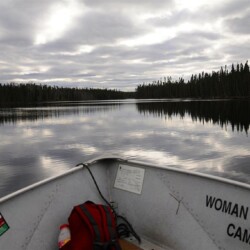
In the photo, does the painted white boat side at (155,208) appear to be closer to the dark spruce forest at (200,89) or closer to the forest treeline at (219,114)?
the forest treeline at (219,114)

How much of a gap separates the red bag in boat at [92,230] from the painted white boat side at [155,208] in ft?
1.54

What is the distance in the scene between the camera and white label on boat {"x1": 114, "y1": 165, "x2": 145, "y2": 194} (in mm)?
4219

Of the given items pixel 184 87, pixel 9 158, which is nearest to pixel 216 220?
pixel 9 158

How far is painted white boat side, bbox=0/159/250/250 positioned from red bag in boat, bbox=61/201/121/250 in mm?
469

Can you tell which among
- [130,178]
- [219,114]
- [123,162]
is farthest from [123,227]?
[219,114]

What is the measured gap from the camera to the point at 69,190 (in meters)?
4.02

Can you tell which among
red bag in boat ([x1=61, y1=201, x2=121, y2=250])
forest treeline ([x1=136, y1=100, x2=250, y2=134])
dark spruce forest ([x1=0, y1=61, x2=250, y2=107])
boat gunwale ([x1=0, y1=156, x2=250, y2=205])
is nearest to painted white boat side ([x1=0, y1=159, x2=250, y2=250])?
boat gunwale ([x1=0, y1=156, x2=250, y2=205])

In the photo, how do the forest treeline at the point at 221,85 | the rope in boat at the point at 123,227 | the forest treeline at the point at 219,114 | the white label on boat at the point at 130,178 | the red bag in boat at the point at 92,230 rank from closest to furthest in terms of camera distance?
the red bag in boat at the point at 92,230
the rope in boat at the point at 123,227
the white label on boat at the point at 130,178
the forest treeline at the point at 219,114
the forest treeline at the point at 221,85

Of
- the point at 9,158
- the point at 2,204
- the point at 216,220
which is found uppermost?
the point at 2,204

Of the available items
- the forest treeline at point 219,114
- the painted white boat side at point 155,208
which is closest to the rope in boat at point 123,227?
the painted white boat side at point 155,208

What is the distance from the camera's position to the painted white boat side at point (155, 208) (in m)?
3.16

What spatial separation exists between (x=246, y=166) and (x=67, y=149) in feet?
40.4

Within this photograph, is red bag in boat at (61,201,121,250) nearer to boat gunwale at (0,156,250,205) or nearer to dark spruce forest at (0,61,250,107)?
boat gunwale at (0,156,250,205)

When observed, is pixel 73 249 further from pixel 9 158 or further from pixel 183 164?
pixel 9 158
